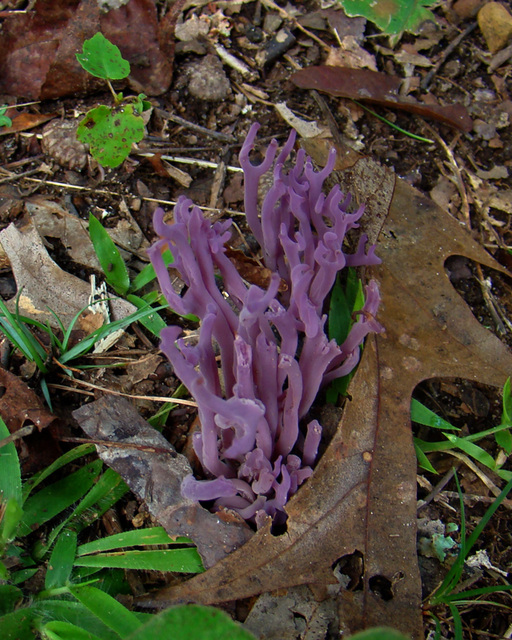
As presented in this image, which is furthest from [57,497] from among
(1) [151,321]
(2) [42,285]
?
(2) [42,285]

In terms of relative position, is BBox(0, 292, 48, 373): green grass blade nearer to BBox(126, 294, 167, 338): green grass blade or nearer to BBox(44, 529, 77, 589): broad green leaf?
BBox(126, 294, 167, 338): green grass blade

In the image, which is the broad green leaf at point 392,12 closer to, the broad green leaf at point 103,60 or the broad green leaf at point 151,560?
the broad green leaf at point 103,60

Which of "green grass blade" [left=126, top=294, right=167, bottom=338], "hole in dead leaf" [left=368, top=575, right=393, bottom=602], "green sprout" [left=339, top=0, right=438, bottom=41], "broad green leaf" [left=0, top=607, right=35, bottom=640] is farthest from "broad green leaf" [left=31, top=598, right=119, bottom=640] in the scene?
"green sprout" [left=339, top=0, right=438, bottom=41]

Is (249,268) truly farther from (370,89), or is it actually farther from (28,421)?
(370,89)

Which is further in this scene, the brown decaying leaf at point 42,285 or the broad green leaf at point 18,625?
the brown decaying leaf at point 42,285

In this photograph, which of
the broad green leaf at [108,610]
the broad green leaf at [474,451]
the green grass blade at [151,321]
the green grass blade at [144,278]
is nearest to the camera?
the broad green leaf at [108,610]

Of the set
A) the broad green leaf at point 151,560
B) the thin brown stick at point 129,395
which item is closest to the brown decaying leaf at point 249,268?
the thin brown stick at point 129,395
